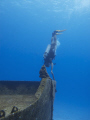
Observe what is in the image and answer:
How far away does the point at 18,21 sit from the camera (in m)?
101

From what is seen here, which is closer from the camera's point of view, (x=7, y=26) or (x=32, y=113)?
(x=32, y=113)

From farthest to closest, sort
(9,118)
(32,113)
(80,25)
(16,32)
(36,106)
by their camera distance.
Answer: (16,32) < (80,25) < (36,106) < (32,113) < (9,118)

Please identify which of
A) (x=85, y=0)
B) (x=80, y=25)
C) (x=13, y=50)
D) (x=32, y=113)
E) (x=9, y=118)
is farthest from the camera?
(x=13, y=50)

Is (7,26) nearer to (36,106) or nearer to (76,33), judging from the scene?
(76,33)

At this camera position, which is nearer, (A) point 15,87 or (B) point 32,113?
(B) point 32,113

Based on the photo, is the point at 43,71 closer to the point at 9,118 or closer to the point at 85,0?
the point at 9,118

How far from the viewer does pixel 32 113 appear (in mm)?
3209

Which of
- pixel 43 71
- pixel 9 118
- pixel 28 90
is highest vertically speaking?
pixel 43 71

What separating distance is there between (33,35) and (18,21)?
2442 centimetres

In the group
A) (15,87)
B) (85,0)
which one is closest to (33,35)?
(85,0)

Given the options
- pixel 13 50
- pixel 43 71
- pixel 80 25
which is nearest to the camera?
pixel 43 71

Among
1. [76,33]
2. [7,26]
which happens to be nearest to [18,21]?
[7,26]

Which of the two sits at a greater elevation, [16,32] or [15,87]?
[16,32]

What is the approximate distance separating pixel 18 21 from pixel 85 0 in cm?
6057
